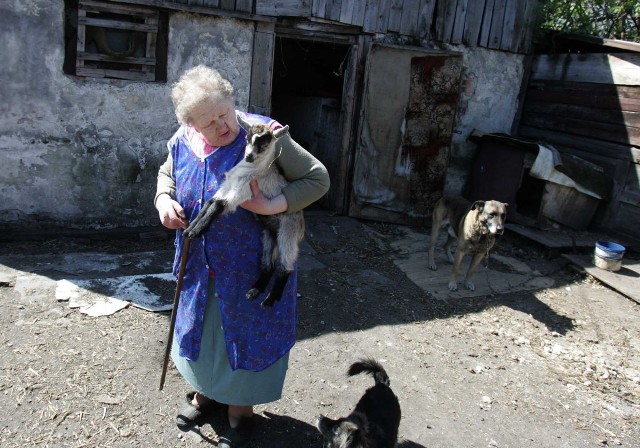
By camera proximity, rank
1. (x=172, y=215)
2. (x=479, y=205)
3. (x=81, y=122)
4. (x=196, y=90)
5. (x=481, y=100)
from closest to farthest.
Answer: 1. (x=196, y=90)
2. (x=172, y=215)
3. (x=479, y=205)
4. (x=81, y=122)
5. (x=481, y=100)

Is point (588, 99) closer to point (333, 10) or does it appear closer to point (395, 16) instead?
point (395, 16)

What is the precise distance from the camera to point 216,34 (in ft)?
20.7

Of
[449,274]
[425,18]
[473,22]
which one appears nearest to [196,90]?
[449,274]

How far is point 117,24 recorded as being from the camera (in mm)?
5906

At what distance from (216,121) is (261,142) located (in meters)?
0.24

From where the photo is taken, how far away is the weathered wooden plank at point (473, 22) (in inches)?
307

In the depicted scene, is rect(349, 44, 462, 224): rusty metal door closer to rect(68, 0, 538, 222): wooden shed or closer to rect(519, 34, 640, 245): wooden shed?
rect(68, 0, 538, 222): wooden shed

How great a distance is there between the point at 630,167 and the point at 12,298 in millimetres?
7700

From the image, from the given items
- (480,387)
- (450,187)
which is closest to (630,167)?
(450,187)

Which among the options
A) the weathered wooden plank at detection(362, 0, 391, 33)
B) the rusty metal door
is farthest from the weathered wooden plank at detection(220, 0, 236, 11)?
the rusty metal door

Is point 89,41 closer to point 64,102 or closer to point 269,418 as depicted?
point 64,102

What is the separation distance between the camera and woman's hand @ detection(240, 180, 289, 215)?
247cm

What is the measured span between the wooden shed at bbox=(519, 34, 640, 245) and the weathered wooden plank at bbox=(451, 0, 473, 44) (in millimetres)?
1602

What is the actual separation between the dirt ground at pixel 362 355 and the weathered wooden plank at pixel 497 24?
13.4 ft
